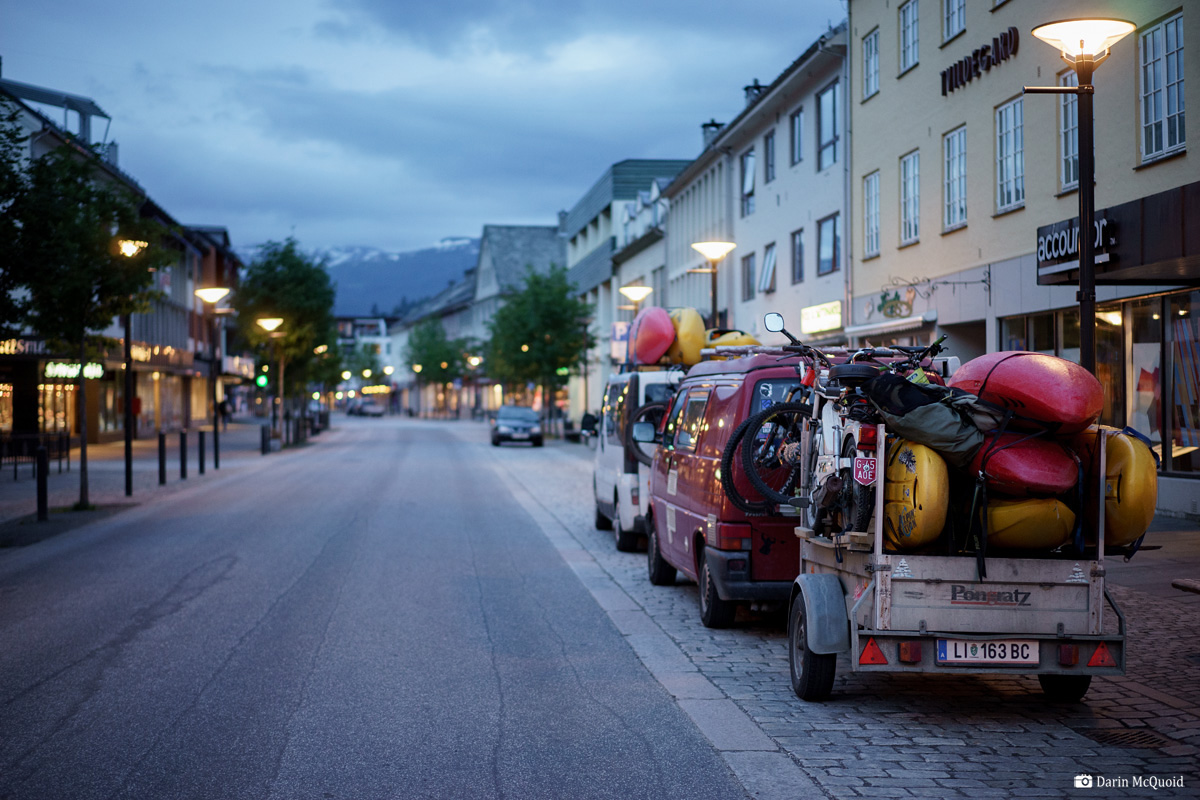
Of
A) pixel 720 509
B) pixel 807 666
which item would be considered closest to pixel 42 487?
pixel 720 509

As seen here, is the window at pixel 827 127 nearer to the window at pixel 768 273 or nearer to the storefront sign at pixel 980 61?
the window at pixel 768 273

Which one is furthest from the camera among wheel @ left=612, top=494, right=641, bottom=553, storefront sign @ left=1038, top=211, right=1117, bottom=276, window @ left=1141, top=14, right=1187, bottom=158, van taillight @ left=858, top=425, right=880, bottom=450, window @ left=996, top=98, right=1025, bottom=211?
window @ left=996, top=98, right=1025, bottom=211

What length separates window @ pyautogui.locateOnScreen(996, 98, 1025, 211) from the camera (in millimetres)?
18172

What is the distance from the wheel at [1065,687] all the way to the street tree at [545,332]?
47102 millimetres

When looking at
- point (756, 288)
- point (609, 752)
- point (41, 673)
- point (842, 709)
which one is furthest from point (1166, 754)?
point (756, 288)

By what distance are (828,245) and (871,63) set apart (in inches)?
176

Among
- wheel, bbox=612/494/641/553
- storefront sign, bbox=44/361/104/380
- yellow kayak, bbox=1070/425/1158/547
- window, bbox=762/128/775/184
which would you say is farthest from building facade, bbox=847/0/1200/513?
storefront sign, bbox=44/361/104/380

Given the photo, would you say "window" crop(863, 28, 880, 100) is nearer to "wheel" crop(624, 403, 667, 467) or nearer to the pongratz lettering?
"wheel" crop(624, 403, 667, 467)

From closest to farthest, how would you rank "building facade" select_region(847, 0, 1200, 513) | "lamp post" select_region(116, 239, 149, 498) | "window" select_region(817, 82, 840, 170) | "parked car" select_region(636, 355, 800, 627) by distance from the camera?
"parked car" select_region(636, 355, 800, 627) → "building facade" select_region(847, 0, 1200, 513) → "lamp post" select_region(116, 239, 149, 498) → "window" select_region(817, 82, 840, 170)

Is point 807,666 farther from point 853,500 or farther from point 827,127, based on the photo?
point 827,127

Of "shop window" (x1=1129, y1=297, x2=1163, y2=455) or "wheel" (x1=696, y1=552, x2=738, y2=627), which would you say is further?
"shop window" (x1=1129, y1=297, x2=1163, y2=455)

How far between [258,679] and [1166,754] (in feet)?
16.2

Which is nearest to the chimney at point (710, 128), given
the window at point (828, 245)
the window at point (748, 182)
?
the window at point (748, 182)

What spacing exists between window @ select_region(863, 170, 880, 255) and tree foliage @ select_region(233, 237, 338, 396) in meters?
29.1
